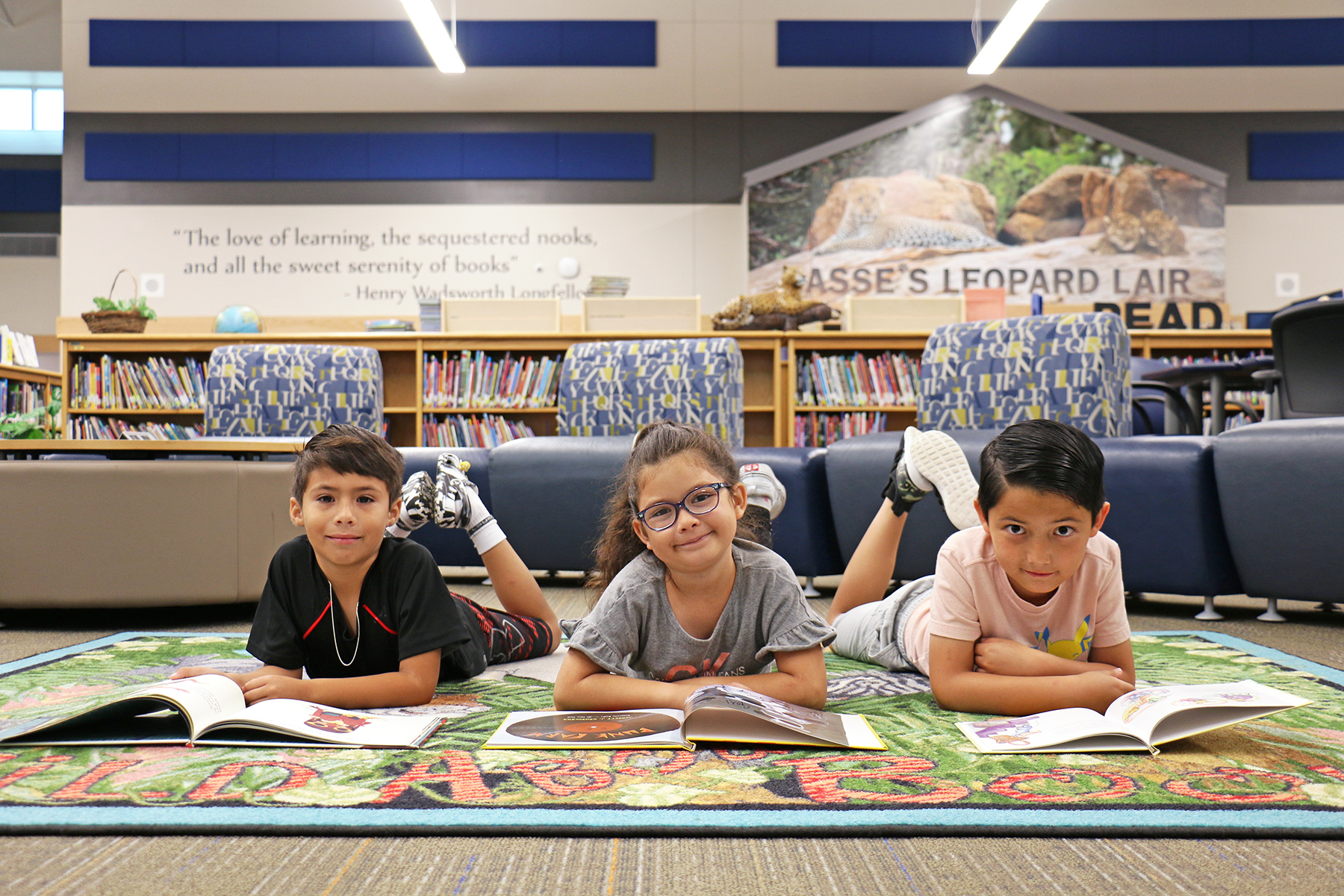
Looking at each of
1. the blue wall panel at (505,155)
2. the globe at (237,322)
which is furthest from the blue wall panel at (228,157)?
the globe at (237,322)

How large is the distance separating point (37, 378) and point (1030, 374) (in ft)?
19.4

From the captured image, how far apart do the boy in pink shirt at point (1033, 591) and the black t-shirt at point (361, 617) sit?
75 centimetres

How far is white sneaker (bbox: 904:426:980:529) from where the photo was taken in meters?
1.89

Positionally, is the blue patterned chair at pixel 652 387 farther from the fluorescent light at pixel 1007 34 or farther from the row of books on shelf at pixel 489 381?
the fluorescent light at pixel 1007 34

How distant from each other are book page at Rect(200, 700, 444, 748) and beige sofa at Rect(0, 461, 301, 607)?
129 cm

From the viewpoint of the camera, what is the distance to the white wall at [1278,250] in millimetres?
6996

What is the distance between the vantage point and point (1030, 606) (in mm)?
1354

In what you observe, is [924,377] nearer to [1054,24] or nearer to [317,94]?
[1054,24]

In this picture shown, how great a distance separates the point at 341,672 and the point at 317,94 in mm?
6827

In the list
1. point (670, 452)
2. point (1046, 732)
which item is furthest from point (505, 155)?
point (1046, 732)

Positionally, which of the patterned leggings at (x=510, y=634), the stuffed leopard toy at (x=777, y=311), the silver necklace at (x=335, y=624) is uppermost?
the stuffed leopard toy at (x=777, y=311)

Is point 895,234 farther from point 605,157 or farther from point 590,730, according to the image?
point 590,730

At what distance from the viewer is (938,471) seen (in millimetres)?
1909

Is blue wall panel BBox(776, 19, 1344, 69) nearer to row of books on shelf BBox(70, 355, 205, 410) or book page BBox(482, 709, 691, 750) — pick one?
row of books on shelf BBox(70, 355, 205, 410)
